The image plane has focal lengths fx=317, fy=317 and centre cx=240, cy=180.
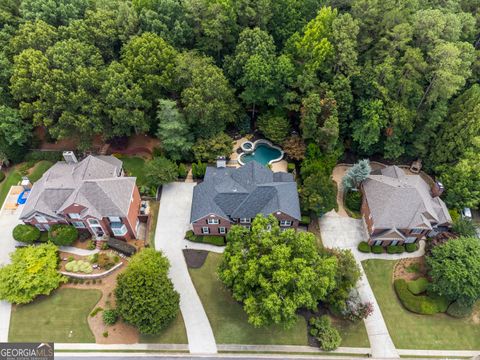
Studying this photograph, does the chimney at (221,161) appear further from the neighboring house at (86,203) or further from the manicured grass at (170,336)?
the manicured grass at (170,336)

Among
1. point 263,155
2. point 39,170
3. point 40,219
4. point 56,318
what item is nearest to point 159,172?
point 40,219

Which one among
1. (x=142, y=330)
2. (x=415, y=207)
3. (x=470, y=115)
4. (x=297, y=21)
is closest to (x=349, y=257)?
(x=415, y=207)

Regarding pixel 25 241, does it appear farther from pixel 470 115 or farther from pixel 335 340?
pixel 470 115

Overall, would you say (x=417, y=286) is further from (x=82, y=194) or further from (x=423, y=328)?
(x=82, y=194)

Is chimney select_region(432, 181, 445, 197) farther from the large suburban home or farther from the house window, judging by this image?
the house window

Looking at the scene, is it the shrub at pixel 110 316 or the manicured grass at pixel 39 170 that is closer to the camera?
the shrub at pixel 110 316

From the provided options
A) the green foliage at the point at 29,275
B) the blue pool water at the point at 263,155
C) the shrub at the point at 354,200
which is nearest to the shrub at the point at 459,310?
the shrub at the point at 354,200
